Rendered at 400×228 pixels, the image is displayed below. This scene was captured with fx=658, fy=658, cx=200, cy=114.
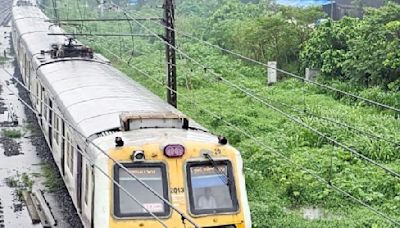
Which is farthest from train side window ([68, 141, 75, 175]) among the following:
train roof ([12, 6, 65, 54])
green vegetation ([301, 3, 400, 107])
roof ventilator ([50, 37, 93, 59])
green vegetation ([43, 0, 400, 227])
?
green vegetation ([301, 3, 400, 107])

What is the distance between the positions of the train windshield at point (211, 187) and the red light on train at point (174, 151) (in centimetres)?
21

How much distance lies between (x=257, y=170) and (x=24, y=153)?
6.02m

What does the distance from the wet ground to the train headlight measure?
378 cm

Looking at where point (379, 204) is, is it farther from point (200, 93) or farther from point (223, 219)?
point (200, 93)

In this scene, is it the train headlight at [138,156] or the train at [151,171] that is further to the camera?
the train headlight at [138,156]

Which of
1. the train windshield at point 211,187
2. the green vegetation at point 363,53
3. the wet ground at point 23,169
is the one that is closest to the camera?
the train windshield at point 211,187

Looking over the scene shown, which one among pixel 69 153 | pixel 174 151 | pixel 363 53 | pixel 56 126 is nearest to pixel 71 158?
pixel 69 153

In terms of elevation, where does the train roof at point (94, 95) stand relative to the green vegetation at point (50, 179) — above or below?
above

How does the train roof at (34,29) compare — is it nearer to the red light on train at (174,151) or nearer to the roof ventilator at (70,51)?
the roof ventilator at (70,51)

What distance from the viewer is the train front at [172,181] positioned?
8.32 m

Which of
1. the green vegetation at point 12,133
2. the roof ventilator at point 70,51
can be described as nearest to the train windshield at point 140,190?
the roof ventilator at point 70,51

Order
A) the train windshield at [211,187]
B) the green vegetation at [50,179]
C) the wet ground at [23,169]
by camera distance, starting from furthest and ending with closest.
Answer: the green vegetation at [50,179]
the wet ground at [23,169]
the train windshield at [211,187]

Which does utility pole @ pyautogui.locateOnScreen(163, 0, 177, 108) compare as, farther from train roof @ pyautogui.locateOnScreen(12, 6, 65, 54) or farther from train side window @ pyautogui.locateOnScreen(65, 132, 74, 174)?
train roof @ pyautogui.locateOnScreen(12, 6, 65, 54)

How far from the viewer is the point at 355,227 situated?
11.6 meters
